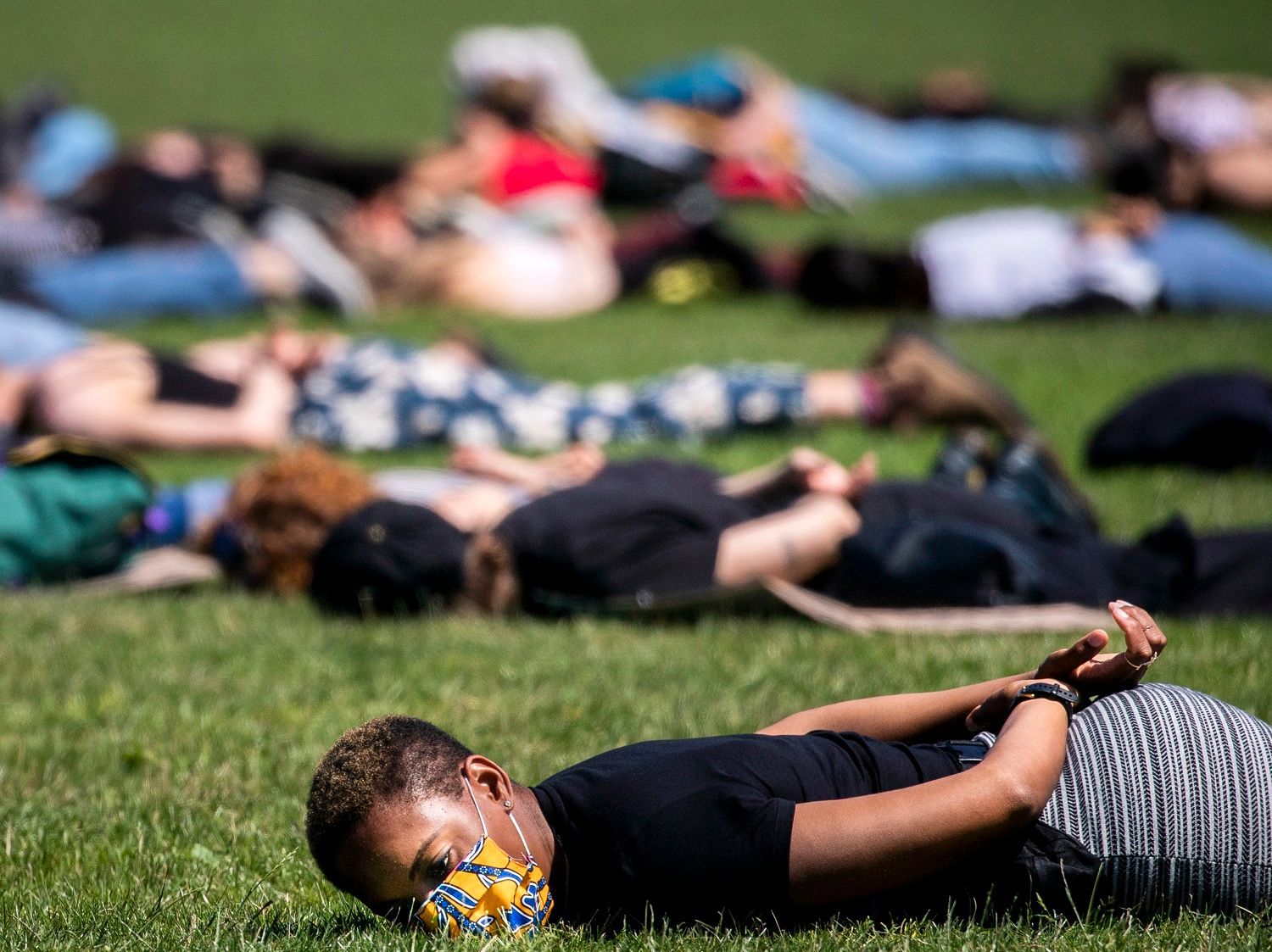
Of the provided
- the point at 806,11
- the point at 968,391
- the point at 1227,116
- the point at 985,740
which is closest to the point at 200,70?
the point at 806,11

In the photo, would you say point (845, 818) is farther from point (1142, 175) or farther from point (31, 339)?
point (1142, 175)

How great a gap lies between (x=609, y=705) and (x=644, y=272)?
6251 mm

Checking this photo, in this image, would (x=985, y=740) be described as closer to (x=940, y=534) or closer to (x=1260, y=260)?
(x=940, y=534)

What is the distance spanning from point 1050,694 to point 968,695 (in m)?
0.20

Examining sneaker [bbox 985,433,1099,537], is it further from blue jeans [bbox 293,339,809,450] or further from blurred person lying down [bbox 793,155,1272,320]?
blurred person lying down [bbox 793,155,1272,320]

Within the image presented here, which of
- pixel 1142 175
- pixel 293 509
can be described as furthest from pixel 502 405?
pixel 1142 175

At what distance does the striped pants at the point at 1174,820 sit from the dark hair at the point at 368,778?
1.09 meters

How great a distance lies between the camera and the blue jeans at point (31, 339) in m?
7.79

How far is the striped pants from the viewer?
9.03 ft

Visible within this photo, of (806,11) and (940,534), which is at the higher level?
(806,11)

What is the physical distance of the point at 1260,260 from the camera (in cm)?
895

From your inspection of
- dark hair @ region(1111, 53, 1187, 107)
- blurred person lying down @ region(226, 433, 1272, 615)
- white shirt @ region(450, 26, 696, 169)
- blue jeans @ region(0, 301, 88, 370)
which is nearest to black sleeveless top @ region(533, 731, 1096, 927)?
blurred person lying down @ region(226, 433, 1272, 615)

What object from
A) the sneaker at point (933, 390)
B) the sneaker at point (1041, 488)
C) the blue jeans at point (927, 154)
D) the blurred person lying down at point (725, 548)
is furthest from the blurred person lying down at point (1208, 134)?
the blurred person lying down at point (725, 548)

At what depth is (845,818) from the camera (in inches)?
100
